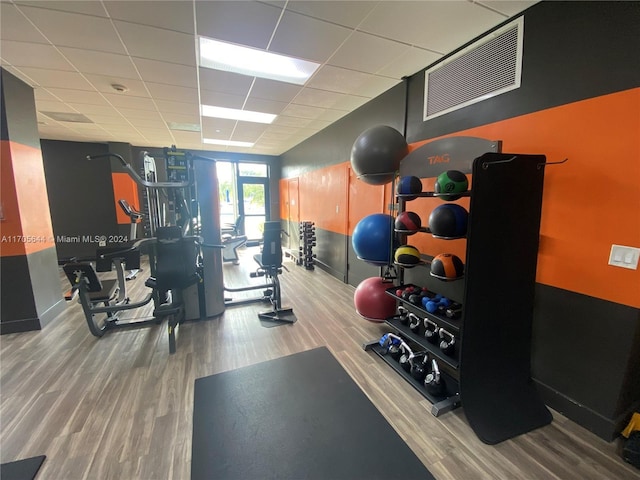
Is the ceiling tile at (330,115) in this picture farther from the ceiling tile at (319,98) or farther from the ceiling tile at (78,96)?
the ceiling tile at (78,96)

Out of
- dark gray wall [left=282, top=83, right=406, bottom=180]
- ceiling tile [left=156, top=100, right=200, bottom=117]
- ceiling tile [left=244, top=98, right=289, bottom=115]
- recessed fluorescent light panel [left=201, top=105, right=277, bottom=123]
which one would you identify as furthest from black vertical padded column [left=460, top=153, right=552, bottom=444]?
ceiling tile [left=156, top=100, right=200, bottom=117]

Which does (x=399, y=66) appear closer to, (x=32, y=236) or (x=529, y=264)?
(x=529, y=264)

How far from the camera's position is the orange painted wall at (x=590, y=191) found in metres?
1.52

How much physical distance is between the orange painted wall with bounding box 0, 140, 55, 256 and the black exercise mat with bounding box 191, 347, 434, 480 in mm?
2833

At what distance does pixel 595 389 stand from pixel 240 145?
741cm

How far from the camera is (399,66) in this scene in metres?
2.81

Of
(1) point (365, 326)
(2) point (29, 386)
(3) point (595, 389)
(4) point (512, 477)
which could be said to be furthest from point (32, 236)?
(3) point (595, 389)

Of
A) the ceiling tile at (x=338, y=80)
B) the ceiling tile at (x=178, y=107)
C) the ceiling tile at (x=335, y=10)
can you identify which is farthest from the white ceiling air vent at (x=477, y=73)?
the ceiling tile at (x=178, y=107)

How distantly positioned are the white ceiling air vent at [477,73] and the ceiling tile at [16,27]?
11.6ft

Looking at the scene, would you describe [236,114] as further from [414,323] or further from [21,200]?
[414,323]

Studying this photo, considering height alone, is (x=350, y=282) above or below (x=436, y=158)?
below

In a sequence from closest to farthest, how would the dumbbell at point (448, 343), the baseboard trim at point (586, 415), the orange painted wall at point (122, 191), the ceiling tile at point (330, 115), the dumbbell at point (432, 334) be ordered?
the baseboard trim at point (586, 415)
the dumbbell at point (448, 343)
the dumbbell at point (432, 334)
the ceiling tile at point (330, 115)
the orange painted wall at point (122, 191)

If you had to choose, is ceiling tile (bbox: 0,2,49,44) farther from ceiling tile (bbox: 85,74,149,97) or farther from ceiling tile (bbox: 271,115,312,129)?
ceiling tile (bbox: 271,115,312,129)

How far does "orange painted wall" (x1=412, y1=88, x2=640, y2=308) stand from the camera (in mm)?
1521
